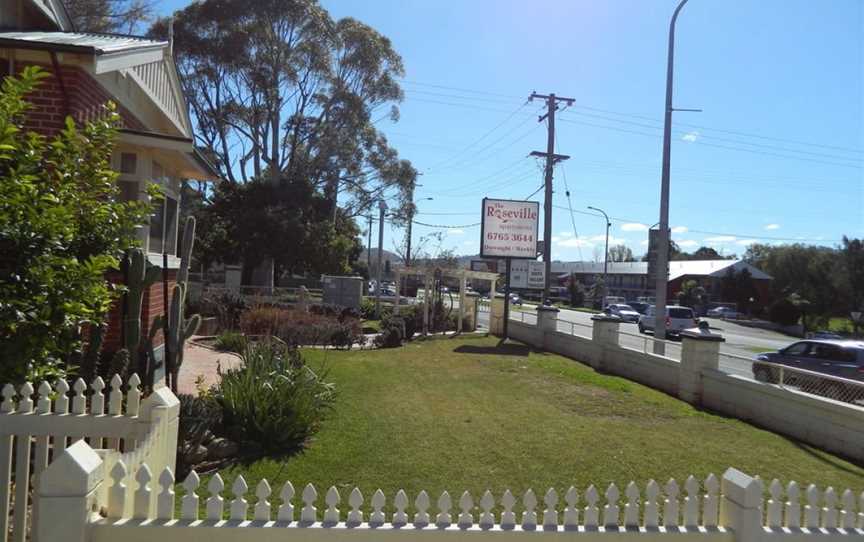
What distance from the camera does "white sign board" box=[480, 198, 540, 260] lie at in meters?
24.2

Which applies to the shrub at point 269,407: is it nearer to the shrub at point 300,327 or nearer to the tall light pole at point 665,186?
the shrub at point 300,327

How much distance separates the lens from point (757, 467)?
7.34 meters

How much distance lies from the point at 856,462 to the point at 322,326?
12385 mm

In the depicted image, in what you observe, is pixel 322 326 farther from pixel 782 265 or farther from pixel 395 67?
pixel 782 265

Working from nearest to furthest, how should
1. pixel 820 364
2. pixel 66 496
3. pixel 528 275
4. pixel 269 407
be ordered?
1. pixel 66 496
2. pixel 269 407
3. pixel 820 364
4. pixel 528 275

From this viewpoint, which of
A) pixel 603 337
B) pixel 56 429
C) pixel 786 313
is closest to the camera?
pixel 56 429

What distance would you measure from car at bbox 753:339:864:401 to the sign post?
10.7 meters

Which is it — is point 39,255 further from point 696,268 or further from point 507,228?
point 696,268

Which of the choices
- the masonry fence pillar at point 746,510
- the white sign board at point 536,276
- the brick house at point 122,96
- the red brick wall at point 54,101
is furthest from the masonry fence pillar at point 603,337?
the red brick wall at point 54,101

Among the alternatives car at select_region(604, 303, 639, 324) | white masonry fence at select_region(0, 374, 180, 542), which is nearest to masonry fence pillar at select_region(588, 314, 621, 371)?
white masonry fence at select_region(0, 374, 180, 542)

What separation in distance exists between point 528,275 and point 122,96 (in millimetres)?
21090

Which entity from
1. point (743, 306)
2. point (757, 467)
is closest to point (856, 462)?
point (757, 467)

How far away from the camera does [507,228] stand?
79.7 feet

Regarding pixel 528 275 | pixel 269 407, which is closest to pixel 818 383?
pixel 269 407
